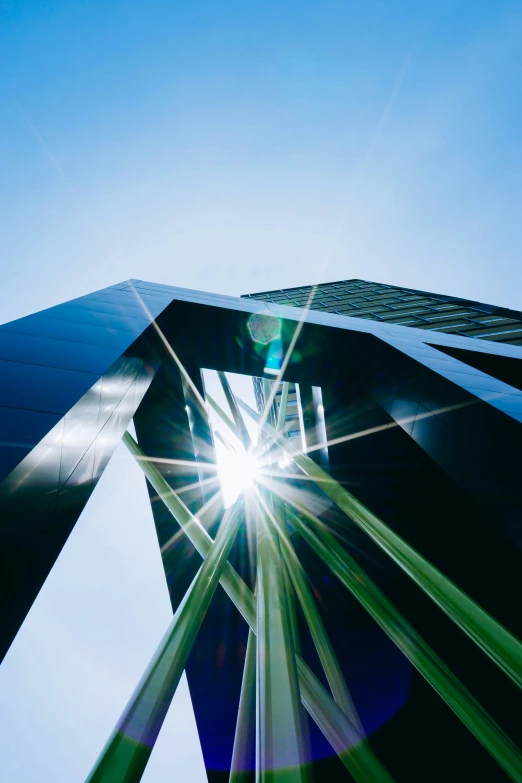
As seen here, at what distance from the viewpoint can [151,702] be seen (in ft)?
11.7

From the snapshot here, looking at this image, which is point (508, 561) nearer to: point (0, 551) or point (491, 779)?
point (491, 779)

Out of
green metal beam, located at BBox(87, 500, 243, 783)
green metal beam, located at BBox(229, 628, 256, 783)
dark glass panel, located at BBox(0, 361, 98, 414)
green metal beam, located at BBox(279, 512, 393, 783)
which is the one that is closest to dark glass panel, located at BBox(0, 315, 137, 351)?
dark glass panel, located at BBox(0, 361, 98, 414)

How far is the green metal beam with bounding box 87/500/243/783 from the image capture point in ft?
9.70

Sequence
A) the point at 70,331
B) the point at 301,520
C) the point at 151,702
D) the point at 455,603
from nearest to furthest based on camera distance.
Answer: the point at 151,702
the point at 455,603
the point at 70,331
the point at 301,520

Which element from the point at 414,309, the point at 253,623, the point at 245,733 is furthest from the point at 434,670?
the point at 414,309

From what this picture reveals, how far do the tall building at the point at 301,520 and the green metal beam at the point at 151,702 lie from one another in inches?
0.7

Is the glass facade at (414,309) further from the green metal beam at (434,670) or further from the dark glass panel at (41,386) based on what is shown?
the dark glass panel at (41,386)

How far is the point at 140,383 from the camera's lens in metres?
7.54

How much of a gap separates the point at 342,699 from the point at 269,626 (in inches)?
103

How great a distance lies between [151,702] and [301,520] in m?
7.40

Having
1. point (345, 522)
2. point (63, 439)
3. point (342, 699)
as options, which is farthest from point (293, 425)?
point (63, 439)

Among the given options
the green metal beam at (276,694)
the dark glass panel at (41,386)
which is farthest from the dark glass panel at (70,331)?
the green metal beam at (276,694)

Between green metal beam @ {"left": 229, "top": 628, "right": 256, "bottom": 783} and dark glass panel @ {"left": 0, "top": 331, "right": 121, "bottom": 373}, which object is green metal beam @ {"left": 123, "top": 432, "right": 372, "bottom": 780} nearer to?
green metal beam @ {"left": 229, "top": 628, "right": 256, "bottom": 783}

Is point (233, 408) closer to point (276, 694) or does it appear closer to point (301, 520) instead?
point (301, 520)
